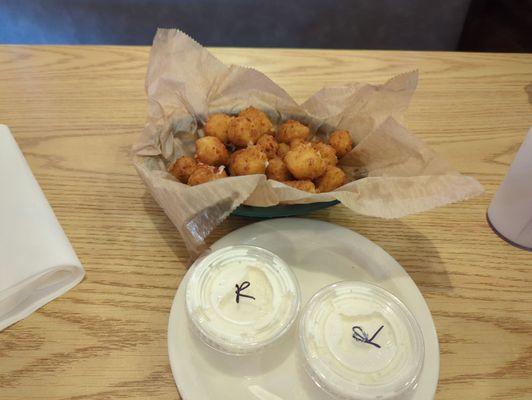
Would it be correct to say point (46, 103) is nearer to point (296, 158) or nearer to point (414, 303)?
point (296, 158)

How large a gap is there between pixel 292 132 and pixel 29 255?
0.41 metres

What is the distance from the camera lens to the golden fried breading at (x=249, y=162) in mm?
684

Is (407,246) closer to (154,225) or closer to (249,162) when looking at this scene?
(249,162)

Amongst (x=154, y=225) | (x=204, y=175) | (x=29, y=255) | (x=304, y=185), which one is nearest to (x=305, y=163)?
(x=304, y=185)

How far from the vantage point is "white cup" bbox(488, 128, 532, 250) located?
2.14ft

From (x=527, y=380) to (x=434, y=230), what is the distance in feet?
0.79

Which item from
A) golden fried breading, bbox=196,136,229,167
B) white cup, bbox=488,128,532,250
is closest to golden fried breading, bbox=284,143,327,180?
golden fried breading, bbox=196,136,229,167

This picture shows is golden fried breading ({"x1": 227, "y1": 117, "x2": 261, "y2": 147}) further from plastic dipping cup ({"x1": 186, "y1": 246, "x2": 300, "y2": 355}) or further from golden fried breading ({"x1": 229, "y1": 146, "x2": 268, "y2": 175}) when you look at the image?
plastic dipping cup ({"x1": 186, "y1": 246, "x2": 300, "y2": 355})

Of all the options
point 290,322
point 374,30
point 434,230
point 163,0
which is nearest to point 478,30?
point 374,30

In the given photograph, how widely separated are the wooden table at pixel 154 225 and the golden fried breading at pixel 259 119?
0.49 ft

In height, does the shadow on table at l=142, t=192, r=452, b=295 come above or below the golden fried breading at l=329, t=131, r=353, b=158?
below

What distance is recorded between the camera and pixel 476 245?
72cm

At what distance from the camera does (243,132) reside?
2.39 ft

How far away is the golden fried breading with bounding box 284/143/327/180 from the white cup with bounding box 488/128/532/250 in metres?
0.26
